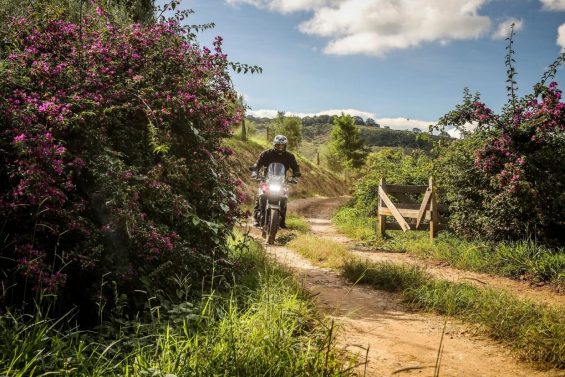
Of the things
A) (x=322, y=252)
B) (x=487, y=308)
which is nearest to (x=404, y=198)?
(x=322, y=252)

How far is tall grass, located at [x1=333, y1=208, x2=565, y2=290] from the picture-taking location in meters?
7.07

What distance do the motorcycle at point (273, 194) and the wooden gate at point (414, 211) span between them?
118 inches

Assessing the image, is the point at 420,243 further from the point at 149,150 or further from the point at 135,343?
the point at 135,343

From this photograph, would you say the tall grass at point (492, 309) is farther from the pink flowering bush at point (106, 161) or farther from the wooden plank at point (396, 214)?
the wooden plank at point (396, 214)

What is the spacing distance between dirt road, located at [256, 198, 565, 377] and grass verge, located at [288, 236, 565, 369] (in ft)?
0.51

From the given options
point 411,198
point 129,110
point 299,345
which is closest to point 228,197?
point 129,110

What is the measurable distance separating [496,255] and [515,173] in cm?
192

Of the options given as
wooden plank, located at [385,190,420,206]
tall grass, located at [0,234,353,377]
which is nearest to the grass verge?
tall grass, located at [0,234,353,377]

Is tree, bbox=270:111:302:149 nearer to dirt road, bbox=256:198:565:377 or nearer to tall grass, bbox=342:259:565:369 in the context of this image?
tall grass, bbox=342:259:565:369

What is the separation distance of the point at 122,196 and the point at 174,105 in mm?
1663

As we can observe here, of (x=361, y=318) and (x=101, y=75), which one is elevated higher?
(x=101, y=75)

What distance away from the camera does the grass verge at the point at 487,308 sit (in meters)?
3.74

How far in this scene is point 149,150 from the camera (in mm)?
4934

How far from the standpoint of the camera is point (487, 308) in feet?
15.5
